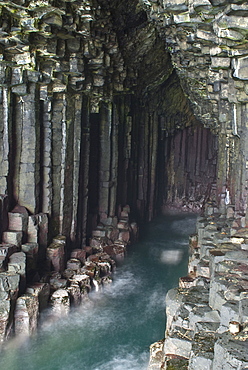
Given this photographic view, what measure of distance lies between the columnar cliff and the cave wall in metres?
0.04

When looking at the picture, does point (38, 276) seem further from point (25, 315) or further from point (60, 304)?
point (25, 315)

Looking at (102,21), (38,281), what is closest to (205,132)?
(102,21)

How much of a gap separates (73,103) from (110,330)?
7.58 meters

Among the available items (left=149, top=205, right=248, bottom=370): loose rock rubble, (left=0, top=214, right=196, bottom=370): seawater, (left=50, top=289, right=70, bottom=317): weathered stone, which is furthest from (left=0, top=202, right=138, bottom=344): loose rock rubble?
(left=149, top=205, right=248, bottom=370): loose rock rubble

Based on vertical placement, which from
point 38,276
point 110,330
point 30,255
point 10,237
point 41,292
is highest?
point 10,237

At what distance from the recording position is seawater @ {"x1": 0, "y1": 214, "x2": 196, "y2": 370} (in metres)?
8.33

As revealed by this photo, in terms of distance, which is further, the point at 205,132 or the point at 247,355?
the point at 205,132

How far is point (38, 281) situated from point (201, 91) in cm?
952

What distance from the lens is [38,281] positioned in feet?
36.0

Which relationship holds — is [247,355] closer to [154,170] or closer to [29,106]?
[29,106]

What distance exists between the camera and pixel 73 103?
13406 mm

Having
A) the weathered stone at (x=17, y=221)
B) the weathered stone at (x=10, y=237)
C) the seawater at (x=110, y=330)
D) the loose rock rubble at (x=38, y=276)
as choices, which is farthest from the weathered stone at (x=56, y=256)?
the seawater at (x=110, y=330)

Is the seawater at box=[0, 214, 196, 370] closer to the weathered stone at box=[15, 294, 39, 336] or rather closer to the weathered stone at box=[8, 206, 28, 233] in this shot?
the weathered stone at box=[15, 294, 39, 336]

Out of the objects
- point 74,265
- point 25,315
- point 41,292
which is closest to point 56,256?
point 74,265
